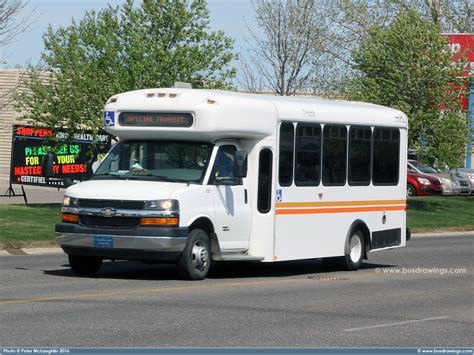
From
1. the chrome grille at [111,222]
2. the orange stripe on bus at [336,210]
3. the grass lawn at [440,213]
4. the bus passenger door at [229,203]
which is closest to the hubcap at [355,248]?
the orange stripe on bus at [336,210]

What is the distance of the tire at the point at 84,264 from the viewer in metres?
18.1

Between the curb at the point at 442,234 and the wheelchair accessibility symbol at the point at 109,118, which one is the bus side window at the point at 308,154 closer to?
the wheelchair accessibility symbol at the point at 109,118

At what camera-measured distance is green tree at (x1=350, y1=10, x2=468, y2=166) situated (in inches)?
1702

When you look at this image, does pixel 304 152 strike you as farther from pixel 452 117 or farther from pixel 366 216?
pixel 452 117

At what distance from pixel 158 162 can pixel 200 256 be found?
1.53 meters

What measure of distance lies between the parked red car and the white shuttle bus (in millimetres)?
29597

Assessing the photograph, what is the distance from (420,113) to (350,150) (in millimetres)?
21933

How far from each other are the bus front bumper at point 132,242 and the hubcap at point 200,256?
362mm

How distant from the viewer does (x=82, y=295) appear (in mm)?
15062

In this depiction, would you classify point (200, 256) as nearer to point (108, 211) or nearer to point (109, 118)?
point (108, 211)

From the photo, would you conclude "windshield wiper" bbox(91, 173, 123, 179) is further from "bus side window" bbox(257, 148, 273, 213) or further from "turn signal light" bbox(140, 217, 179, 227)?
"bus side window" bbox(257, 148, 273, 213)

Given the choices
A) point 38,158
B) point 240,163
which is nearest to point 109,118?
point 240,163

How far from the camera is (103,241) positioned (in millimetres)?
17125

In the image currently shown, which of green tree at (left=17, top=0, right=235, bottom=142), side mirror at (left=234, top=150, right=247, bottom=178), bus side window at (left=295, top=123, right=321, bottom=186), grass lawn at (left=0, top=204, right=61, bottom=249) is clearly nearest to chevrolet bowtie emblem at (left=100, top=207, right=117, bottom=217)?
side mirror at (left=234, top=150, right=247, bottom=178)
